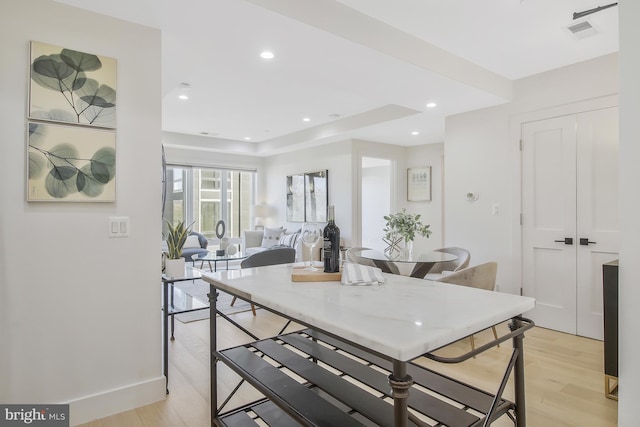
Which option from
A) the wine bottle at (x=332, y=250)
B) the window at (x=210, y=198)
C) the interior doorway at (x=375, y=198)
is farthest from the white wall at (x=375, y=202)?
the wine bottle at (x=332, y=250)

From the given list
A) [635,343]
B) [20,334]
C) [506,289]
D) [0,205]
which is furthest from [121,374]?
[506,289]

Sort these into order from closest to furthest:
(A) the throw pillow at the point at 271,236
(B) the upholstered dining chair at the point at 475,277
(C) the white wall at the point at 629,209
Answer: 1. (C) the white wall at the point at 629,209
2. (B) the upholstered dining chair at the point at 475,277
3. (A) the throw pillow at the point at 271,236

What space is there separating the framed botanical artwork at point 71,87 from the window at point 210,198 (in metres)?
5.41

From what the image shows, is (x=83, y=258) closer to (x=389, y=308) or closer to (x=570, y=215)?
(x=389, y=308)

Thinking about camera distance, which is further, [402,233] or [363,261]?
[402,233]

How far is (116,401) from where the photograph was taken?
2109 mm

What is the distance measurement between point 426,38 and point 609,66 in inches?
66.2

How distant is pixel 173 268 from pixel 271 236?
4735 millimetres

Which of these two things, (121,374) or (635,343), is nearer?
(635,343)

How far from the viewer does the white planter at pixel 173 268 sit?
8.20 ft

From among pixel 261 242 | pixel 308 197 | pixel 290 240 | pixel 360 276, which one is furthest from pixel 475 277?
pixel 261 242

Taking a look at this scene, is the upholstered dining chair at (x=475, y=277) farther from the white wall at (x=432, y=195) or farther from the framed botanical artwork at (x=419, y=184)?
the framed botanical artwork at (x=419, y=184)

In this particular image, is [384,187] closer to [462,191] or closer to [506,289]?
[462,191]

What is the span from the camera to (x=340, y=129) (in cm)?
557
